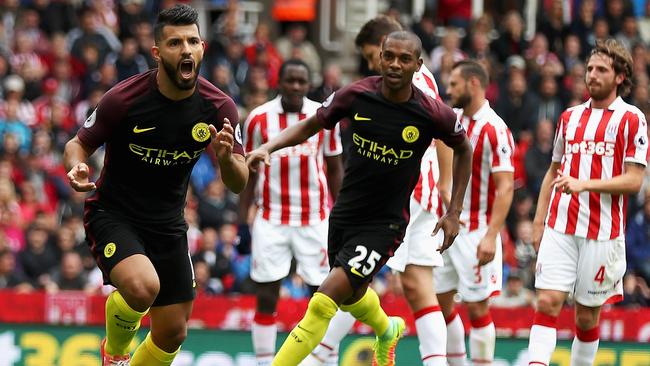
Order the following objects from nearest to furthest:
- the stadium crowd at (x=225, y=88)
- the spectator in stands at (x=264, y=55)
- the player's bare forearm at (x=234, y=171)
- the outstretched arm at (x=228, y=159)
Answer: the outstretched arm at (x=228, y=159) < the player's bare forearm at (x=234, y=171) < the stadium crowd at (x=225, y=88) < the spectator in stands at (x=264, y=55)

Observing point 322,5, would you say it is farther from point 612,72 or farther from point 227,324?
point 612,72

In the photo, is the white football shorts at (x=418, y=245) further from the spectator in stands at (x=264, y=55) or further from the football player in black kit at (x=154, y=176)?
the spectator in stands at (x=264, y=55)

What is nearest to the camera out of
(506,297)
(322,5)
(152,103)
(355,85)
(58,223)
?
(152,103)

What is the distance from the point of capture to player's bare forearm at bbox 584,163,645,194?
9.65 m

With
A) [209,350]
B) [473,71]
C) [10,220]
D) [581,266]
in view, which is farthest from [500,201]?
[10,220]

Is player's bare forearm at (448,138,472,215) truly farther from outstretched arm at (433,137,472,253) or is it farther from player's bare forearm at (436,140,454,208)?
player's bare forearm at (436,140,454,208)

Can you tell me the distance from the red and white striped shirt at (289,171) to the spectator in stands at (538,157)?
21.3 ft

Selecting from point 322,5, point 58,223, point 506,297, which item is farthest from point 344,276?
point 322,5

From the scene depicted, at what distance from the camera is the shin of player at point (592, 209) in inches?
389

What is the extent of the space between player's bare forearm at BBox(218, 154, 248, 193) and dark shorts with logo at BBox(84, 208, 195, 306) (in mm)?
663

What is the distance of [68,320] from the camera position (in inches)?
546

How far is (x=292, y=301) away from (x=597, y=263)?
4.47m

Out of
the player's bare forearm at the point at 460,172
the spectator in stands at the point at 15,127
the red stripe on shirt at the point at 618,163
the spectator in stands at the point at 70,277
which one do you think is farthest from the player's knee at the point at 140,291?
the spectator in stands at the point at 15,127

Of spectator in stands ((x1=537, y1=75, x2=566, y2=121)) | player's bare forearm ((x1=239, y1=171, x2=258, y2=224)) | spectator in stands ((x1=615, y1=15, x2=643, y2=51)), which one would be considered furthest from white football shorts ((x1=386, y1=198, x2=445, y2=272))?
spectator in stands ((x1=615, y1=15, x2=643, y2=51))
